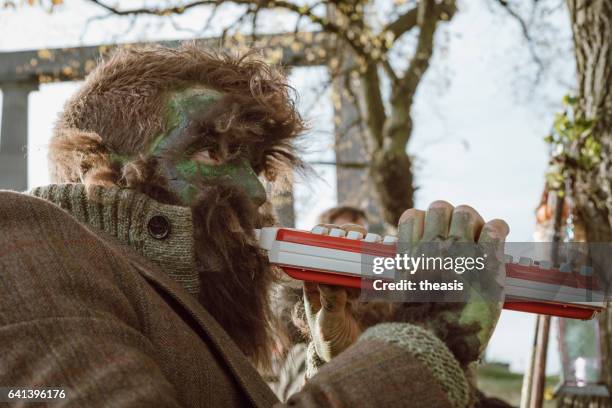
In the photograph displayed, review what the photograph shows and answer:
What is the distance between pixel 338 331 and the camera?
2.02 m

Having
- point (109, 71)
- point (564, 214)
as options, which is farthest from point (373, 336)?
point (564, 214)

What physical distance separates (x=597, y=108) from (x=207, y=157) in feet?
7.32

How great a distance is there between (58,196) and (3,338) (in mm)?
552

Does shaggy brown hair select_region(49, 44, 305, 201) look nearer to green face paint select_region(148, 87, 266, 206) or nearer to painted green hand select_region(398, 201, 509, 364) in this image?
green face paint select_region(148, 87, 266, 206)

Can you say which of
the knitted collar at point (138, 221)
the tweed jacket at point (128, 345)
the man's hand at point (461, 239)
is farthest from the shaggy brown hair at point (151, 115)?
the man's hand at point (461, 239)

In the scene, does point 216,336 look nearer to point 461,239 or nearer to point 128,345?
point 128,345

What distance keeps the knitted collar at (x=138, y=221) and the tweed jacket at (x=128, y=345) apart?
58mm

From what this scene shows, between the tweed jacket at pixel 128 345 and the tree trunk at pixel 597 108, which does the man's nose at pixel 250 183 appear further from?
the tree trunk at pixel 597 108

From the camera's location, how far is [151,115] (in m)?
1.94

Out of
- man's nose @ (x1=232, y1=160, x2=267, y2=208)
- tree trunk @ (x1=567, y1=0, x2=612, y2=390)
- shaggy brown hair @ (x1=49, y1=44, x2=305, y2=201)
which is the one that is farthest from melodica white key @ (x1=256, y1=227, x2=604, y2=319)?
tree trunk @ (x1=567, y1=0, x2=612, y2=390)

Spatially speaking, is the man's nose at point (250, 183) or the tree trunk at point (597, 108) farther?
the tree trunk at point (597, 108)

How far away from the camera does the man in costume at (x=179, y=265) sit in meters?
1.24

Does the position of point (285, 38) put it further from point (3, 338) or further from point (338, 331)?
point (3, 338)

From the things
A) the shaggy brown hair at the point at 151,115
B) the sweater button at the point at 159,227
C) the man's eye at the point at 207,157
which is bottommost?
the sweater button at the point at 159,227
